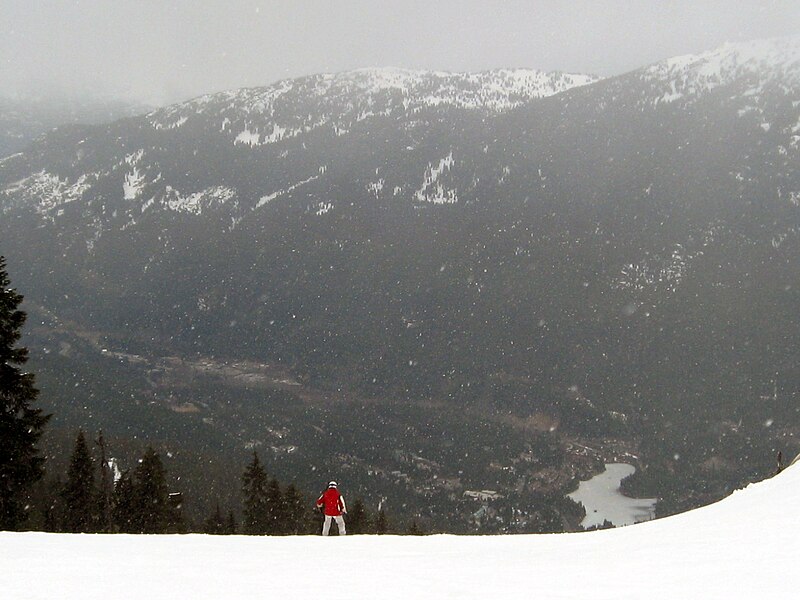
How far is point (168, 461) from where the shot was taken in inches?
6107

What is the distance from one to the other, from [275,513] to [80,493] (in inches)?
569

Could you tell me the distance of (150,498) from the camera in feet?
162

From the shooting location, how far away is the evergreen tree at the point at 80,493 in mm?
47688

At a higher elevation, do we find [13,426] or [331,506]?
[13,426]

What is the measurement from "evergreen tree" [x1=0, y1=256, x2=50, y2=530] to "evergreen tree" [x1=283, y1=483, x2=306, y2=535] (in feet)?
101

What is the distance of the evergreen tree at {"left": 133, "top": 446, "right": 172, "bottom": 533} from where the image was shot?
4853 cm

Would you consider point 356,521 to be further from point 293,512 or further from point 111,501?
point 111,501

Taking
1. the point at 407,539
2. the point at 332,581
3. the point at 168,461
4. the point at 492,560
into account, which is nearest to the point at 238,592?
the point at 332,581

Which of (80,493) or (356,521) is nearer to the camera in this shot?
(80,493)

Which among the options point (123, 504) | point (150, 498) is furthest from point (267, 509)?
point (123, 504)

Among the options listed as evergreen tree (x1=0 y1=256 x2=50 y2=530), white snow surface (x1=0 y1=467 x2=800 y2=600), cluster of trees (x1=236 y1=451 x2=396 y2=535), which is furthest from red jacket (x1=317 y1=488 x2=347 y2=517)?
cluster of trees (x1=236 y1=451 x2=396 y2=535)

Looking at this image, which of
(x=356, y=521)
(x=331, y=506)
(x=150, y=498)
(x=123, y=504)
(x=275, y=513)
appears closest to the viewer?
(x=331, y=506)

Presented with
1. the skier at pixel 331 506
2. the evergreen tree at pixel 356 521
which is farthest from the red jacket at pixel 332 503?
the evergreen tree at pixel 356 521

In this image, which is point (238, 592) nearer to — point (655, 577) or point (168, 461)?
point (655, 577)
